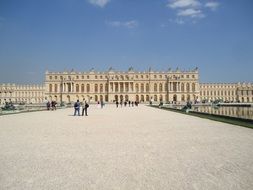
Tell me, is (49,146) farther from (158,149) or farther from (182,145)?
(182,145)

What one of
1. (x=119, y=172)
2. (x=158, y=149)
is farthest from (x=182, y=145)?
(x=119, y=172)

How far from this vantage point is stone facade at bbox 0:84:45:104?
114 m

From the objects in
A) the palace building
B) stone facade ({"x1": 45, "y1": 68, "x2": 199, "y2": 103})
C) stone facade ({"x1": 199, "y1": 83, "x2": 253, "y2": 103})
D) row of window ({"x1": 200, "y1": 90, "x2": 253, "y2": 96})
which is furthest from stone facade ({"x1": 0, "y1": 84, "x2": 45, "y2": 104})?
row of window ({"x1": 200, "y1": 90, "x2": 253, "y2": 96})

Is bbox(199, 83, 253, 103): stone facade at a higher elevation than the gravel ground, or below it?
higher

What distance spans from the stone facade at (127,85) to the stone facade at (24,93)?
22740mm

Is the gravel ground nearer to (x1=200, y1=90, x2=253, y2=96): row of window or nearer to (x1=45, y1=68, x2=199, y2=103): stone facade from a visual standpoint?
(x1=45, y1=68, x2=199, y2=103): stone facade

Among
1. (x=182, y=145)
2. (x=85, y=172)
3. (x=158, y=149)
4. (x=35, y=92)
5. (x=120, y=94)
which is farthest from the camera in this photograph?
(x=35, y=92)

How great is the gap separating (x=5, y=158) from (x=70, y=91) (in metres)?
88.4

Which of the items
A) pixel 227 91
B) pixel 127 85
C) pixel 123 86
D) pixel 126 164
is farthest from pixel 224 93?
pixel 126 164

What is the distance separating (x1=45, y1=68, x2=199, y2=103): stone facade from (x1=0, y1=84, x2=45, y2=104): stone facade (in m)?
22.7

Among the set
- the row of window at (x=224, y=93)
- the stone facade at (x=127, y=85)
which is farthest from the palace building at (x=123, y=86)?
the row of window at (x=224, y=93)

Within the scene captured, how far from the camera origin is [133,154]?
6.96 m

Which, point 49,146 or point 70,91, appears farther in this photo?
point 70,91

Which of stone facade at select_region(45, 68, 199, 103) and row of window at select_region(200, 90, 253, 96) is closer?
stone facade at select_region(45, 68, 199, 103)
